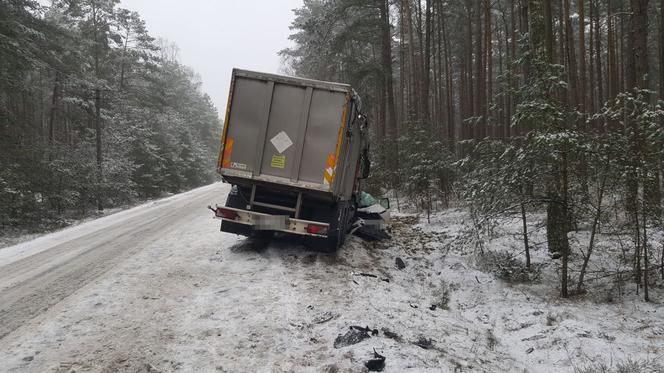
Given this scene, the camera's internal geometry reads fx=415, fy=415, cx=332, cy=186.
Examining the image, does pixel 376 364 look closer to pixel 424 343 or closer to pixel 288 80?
pixel 424 343

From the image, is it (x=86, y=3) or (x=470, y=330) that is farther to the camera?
(x=86, y=3)

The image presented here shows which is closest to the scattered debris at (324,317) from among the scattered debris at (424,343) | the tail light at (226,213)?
the scattered debris at (424,343)

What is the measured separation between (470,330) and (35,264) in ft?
23.6

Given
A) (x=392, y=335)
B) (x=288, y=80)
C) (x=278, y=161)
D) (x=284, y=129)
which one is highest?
(x=288, y=80)

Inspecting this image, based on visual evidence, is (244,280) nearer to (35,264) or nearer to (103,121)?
(35,264)

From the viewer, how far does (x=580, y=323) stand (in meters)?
5.20

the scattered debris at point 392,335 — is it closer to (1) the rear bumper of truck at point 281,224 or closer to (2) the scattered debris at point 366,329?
(2) the scattered debris at point 366,329

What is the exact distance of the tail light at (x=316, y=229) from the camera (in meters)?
7.15

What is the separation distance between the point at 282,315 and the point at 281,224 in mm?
2574

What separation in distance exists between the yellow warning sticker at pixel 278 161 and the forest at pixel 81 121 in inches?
394

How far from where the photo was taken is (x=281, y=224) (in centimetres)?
720

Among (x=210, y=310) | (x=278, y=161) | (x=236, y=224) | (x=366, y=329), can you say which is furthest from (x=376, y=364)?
(x=236, y=224)

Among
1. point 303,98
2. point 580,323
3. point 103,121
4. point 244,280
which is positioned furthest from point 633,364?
point 103,121

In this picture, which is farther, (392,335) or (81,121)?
(81,121)
